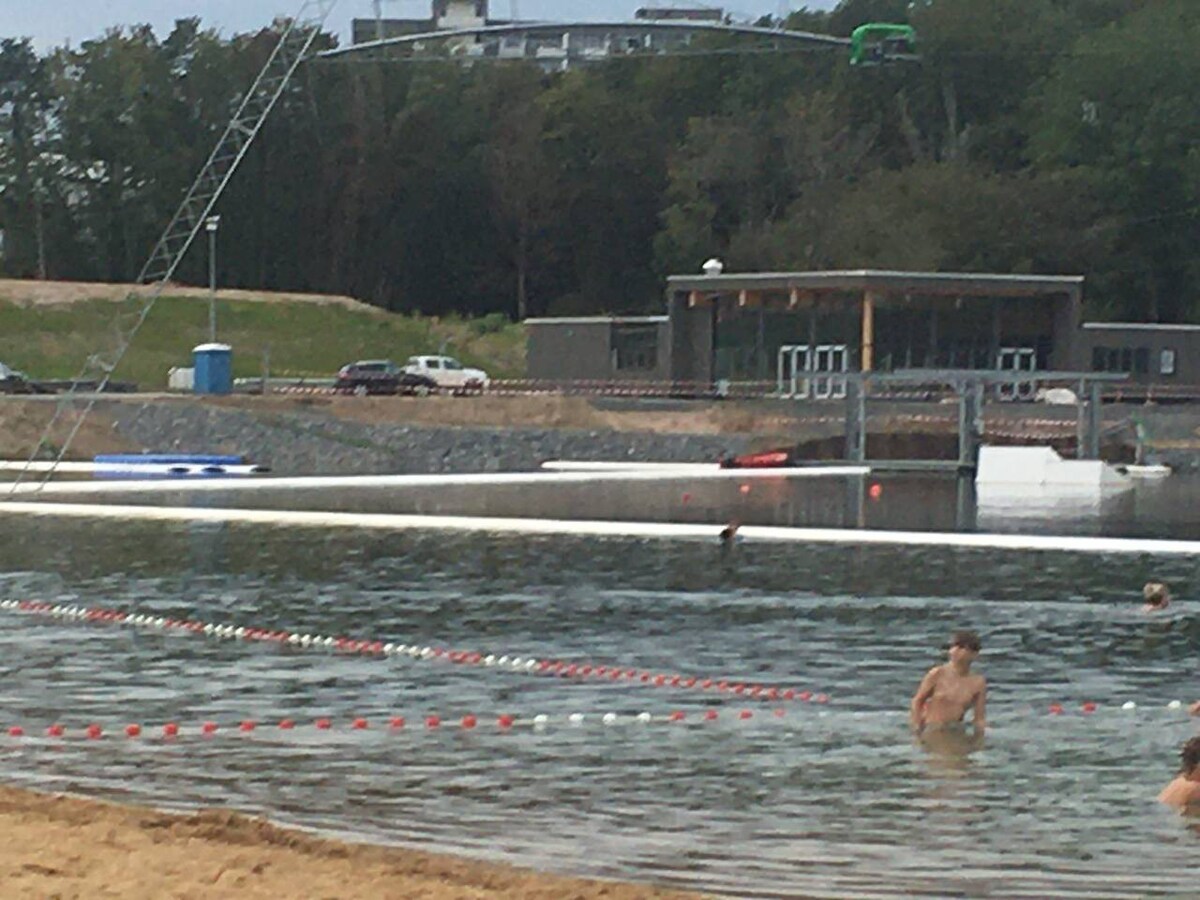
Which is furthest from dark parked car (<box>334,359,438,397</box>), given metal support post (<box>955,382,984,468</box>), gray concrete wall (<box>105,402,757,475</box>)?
metal support post (<box>955,382,984,468</box>)

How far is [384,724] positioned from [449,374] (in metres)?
70.4

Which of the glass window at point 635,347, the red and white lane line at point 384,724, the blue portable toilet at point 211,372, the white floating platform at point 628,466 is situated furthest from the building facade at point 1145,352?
the red and white lane line at point 384,724

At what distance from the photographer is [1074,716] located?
21.7 m

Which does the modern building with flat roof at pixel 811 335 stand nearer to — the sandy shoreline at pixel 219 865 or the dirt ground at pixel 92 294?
the dirt ground at pixel 92 294

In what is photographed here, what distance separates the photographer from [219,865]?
12906 millimetres

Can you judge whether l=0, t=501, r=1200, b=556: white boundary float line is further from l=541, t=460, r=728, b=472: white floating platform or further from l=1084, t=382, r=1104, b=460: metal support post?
l=1084, t=382, r=1104, b=460: metal support post

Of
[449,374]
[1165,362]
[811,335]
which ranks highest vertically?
[811,335]

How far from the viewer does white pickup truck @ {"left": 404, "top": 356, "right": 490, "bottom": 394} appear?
3410 inches

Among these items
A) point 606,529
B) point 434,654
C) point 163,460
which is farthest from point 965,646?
point 163,460

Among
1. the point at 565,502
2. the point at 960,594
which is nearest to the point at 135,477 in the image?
the point at 565,502

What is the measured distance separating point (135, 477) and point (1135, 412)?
3554cm

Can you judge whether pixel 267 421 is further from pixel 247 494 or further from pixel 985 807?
pixel 985 807

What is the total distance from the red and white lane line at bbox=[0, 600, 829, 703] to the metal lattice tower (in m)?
14.6

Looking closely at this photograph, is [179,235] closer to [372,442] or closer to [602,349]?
[372,442]
